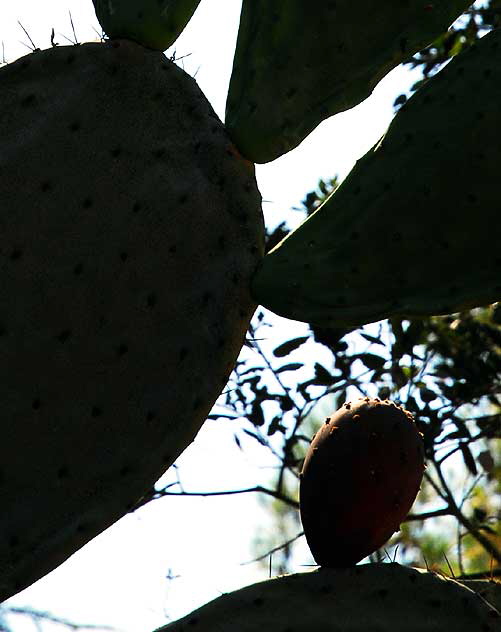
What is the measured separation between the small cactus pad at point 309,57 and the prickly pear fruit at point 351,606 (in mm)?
664

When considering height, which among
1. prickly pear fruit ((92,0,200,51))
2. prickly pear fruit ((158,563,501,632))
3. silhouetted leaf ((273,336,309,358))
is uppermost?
silhouetted leaf ((273,336,309,358))

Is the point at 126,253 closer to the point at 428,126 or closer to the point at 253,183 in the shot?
the point at 253,183

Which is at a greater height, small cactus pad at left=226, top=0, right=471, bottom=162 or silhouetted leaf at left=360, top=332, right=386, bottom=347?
silhouetted leaf at left=360, top=332, right=386, bottom=347

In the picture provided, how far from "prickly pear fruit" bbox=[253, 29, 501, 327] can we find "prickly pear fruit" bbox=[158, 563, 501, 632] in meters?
0.38

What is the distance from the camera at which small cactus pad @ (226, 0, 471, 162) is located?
201cm

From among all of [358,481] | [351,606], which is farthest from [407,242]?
[351,606]

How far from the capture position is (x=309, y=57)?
2.04m

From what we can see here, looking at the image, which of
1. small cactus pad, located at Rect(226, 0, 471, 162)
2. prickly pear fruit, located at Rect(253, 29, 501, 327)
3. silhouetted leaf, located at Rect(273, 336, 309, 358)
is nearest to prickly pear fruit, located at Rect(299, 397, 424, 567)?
prickly pear fruit, located at Rect(253, 29, 501, 327)

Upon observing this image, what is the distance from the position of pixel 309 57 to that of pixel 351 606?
861 millimetres

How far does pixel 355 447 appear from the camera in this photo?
1.86 meters

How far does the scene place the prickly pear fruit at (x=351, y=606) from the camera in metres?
1.77

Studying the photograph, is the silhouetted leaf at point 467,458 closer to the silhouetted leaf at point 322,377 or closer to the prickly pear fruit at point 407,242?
the silhouetted leaf at point 322,377

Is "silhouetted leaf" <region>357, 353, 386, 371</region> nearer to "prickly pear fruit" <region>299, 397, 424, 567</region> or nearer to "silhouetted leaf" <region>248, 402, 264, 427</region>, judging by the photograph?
"silhouetted leaf" <region>248, 402, 264, 427</region>

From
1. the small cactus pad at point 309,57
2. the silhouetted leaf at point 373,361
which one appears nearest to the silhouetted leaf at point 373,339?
the silhouetted leaf at point 373,361
